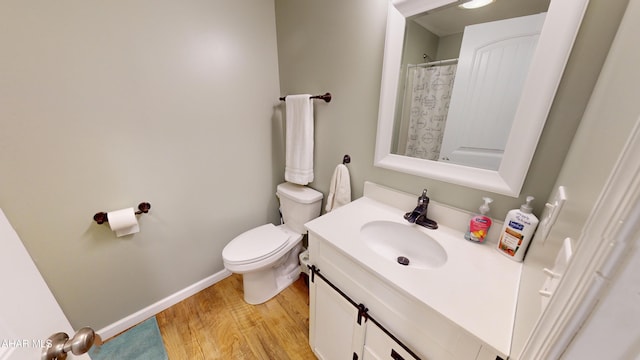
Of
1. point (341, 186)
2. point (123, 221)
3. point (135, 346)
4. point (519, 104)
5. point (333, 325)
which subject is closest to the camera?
point (519, 104)

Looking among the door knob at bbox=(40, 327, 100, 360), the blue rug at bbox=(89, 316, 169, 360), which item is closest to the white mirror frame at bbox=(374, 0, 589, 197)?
the door knob at bbox=(40, 327, 100, 360)

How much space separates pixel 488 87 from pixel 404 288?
830 mm

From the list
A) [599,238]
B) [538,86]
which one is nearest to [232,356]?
[599,238]

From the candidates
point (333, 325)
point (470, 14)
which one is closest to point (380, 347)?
point (333, 325)

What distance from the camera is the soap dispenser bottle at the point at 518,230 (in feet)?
2.42

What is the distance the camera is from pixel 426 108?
1017mm

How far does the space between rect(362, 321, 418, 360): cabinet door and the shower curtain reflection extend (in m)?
0.78

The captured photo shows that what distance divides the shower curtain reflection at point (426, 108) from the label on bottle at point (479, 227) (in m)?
0.32

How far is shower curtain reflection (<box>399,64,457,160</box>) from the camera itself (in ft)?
3.10

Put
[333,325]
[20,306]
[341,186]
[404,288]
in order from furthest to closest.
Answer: [341,186]
[333,325]
[404,288]
[20,306]

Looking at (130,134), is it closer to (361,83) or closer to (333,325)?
(361,83)

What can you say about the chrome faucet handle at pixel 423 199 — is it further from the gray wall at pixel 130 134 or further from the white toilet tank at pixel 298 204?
the gray wall at pixel 130 134

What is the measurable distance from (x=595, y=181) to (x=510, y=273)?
1.95ft

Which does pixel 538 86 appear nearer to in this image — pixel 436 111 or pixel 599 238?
pixel 436 111
